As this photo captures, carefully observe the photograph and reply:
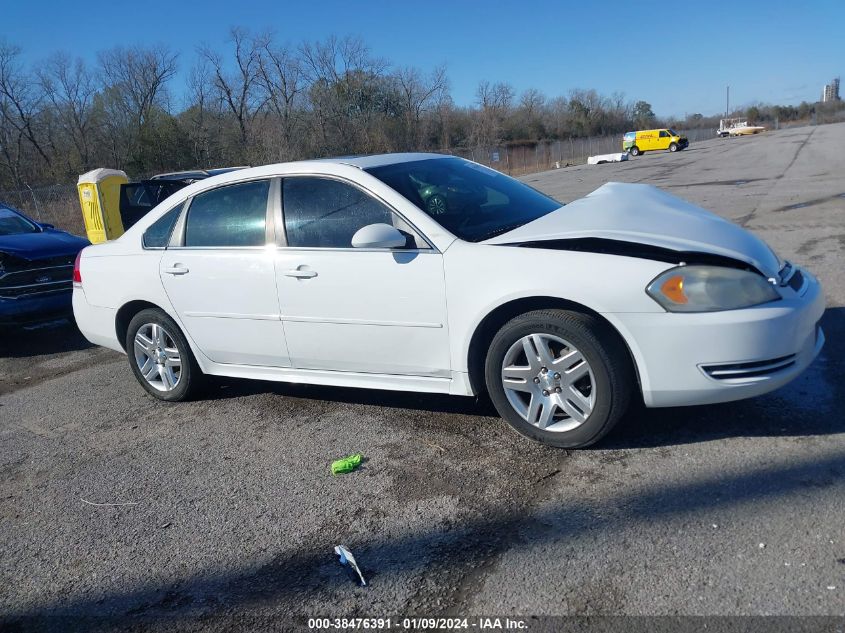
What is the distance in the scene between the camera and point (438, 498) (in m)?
3.25

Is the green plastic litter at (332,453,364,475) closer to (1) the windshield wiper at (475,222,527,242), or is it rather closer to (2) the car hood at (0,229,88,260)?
(1) the windshield wiper at (475,222,527,242)

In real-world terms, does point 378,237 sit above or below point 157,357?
above

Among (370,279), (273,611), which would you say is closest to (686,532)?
(273,611)

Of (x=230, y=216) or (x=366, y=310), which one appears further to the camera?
(x=230, y=216)

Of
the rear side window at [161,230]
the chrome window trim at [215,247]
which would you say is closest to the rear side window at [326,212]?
the chrome window trim at [215,247]

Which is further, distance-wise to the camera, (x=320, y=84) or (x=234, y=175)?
(x=320, y=84)

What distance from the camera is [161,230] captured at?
4898 mm

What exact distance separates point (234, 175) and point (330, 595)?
3005mm

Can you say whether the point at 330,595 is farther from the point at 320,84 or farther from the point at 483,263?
the point at 320,84

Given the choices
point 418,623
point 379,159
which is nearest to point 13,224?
point 379,159

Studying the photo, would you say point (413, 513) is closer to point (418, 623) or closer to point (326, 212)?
point (418, 623)

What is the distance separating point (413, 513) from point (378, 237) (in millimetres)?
1455

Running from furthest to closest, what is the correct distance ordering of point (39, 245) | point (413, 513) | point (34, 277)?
point (39, 245) → point (34, 277) → point (413, 513)

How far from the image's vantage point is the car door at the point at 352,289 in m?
3.74
